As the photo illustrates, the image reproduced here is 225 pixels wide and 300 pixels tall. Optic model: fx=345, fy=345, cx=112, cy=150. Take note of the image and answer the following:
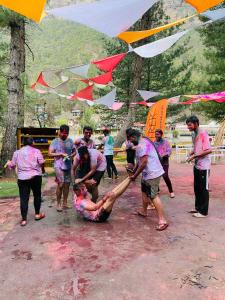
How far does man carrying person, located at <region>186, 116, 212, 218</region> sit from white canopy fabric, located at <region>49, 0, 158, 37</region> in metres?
2.02

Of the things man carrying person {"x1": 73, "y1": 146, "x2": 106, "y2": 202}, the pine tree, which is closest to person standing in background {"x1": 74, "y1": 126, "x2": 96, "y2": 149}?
man carrying person {"x1": 73, "y1": 146, "x2": 106, "y2": 202}

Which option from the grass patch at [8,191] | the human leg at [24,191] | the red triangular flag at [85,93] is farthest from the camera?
the red triangular flag at [85,93]

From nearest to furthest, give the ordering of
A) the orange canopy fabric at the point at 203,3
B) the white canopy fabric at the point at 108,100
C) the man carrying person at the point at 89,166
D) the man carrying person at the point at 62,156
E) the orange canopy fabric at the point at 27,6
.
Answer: the orange canopy fabric at the point at 27,6
the orange canopy fabric at the point at 203,3
the man carrying person at the point at 89,166
the man carrying person at the point at 62,156
the white canopy fabric at the point at 108,100

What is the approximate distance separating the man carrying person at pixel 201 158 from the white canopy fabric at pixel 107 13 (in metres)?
2.02

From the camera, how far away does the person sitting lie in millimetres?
5676

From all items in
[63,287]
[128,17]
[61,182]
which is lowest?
[63,287]

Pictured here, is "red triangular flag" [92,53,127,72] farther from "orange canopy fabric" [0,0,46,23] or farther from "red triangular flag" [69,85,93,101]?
"red triangular flag" [69,85,93,101]

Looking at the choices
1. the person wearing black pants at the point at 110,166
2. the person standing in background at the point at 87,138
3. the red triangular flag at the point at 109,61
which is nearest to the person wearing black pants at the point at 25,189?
the person standing in background at the point at 87,138

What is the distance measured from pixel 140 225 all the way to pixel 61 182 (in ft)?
6.03

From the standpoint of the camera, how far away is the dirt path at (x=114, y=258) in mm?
3590

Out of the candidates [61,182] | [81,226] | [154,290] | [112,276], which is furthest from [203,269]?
[61,182]

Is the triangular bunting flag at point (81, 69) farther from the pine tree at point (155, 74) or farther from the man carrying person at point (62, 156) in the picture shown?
the pine tree at point (155, 74)

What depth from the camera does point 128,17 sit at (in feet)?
17.6

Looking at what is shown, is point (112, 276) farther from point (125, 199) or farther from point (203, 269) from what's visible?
point (125, 199)
